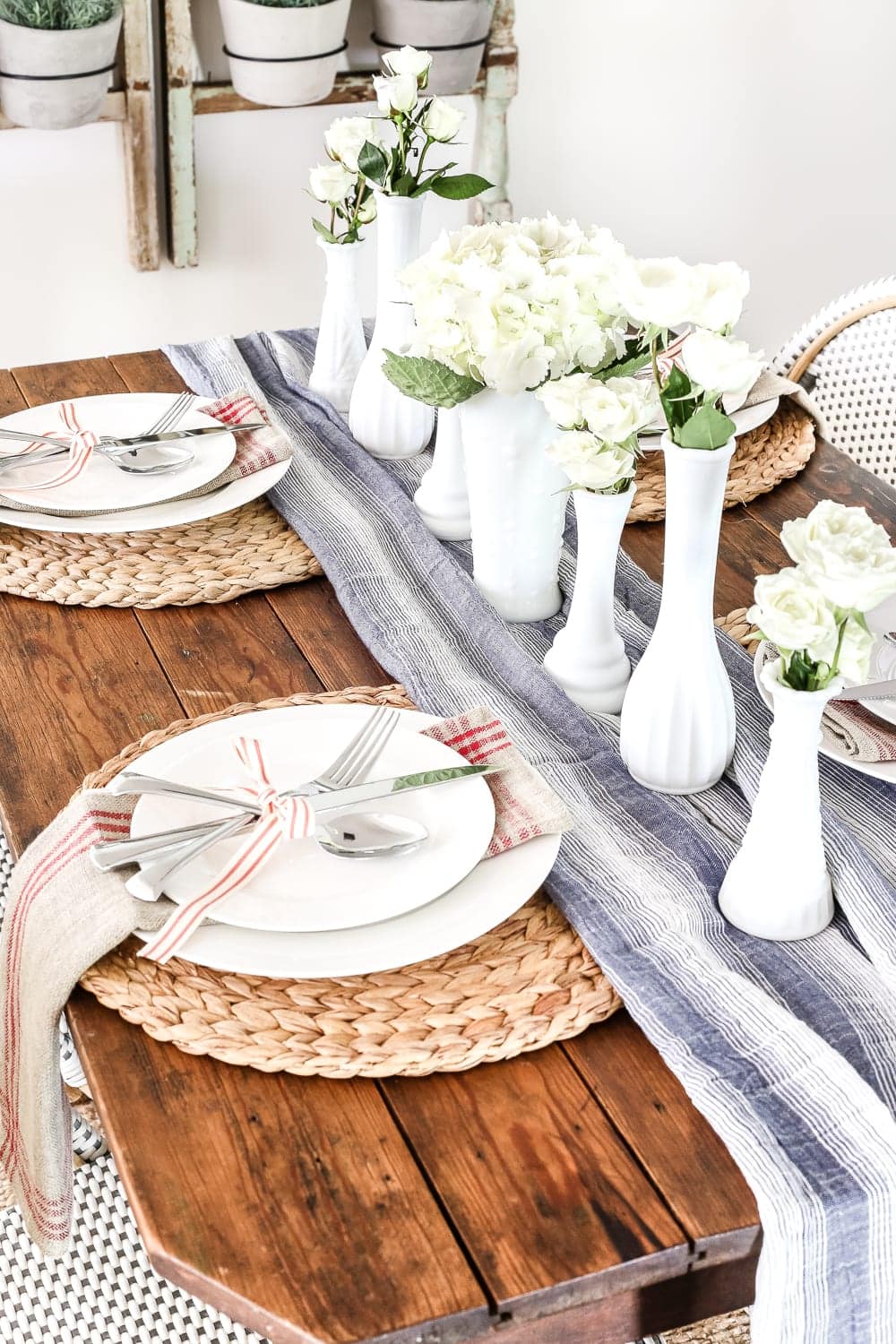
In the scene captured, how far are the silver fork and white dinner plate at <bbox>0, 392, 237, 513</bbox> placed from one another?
0.42m

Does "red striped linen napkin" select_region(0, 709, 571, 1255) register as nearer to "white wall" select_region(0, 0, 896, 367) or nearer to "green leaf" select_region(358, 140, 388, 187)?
"green leaf" select_region(358, 140, 388, 187)

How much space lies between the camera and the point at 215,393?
149 cm

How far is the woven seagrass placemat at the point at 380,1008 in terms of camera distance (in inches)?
28.8

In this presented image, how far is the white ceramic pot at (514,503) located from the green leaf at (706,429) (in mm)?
199

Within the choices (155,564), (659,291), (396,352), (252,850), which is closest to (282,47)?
(396,352)

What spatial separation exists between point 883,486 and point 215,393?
2.24 feet

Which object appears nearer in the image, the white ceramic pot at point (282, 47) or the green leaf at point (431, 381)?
the green leaf at point (431, 381)

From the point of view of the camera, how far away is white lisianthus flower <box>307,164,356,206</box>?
1321 mm

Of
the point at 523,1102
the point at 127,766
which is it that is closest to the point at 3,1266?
the point at 127,766

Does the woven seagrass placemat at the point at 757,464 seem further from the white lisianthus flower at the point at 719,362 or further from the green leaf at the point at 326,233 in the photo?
the white lisianthus flower at the point at 719,362

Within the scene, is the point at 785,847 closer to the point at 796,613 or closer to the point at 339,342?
the point at 796,613

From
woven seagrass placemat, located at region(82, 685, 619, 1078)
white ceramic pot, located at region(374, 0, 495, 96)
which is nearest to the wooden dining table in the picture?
woven seagrass placemat, located at region(82, 685, 619, 1078)

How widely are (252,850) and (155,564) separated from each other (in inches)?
18.1

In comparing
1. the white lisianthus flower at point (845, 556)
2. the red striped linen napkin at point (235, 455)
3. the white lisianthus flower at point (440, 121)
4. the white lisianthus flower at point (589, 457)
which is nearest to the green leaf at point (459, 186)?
the white lisianthus flower at point (440, 121)
